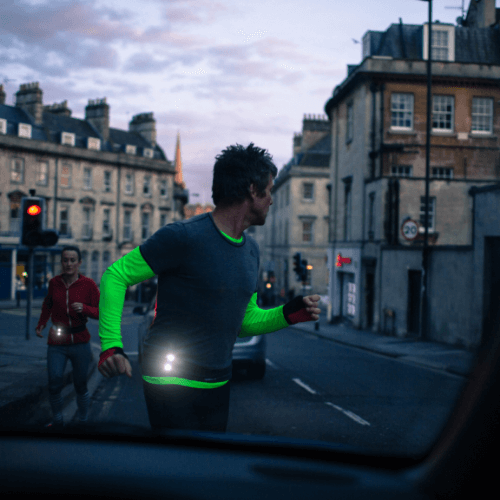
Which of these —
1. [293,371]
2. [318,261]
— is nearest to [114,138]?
[318,261]

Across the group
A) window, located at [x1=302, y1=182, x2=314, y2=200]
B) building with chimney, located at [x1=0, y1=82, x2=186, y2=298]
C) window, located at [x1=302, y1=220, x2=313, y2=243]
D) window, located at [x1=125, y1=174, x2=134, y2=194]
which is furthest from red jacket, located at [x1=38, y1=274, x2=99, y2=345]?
window, located at [x1=302, y1=182, x2=314, y2=200]

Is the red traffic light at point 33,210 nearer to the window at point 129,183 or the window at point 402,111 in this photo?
the window at point 402,111

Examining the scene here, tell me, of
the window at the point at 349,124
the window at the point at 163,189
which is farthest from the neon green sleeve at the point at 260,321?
the window at the point at 163,189

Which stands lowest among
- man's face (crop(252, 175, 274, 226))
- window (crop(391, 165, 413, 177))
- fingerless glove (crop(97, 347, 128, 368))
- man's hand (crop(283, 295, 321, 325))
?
fingerless glove (crop(97, 347, 128, 368))

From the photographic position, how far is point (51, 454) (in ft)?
4.73

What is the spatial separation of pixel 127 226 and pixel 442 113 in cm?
3241

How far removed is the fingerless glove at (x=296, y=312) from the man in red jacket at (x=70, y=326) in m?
3.55

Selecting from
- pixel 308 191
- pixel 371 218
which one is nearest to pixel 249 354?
pixel 371 218

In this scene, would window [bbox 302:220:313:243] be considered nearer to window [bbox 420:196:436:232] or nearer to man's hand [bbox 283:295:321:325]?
window [bbox 420:196:436:232]

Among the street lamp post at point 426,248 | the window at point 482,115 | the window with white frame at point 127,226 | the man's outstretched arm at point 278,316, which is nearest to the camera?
the man's outstretched arm at point 278,316

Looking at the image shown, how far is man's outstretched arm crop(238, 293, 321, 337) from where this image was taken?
2902 millimetres

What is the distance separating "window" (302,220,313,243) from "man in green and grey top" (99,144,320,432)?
50.5 metres

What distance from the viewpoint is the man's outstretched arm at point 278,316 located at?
2902mm

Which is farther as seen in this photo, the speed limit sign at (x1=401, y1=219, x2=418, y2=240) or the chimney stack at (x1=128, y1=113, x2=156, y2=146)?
the chimney stack at (x1=128, y1=113, x2=156, y2=146)
